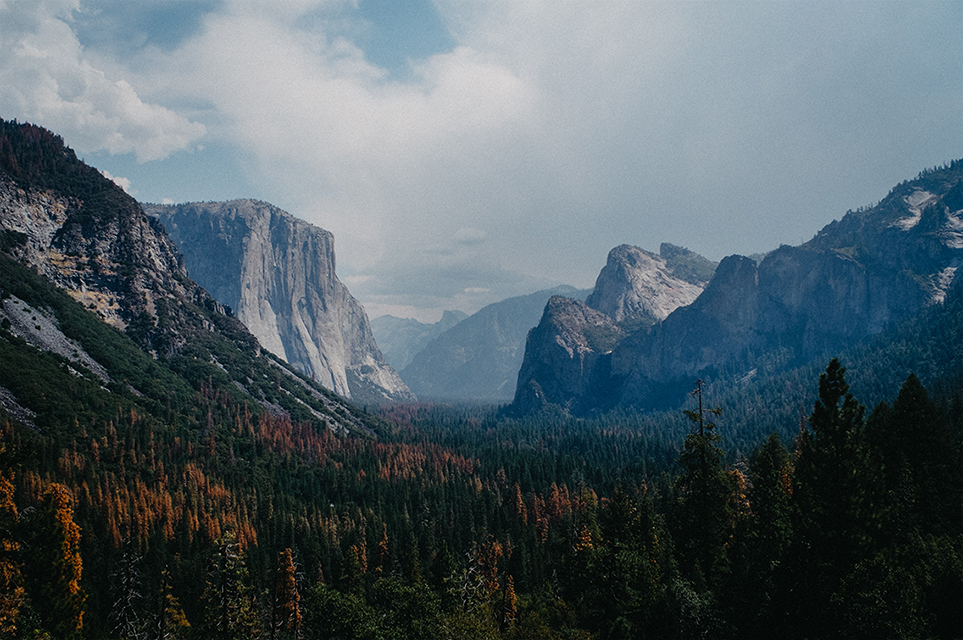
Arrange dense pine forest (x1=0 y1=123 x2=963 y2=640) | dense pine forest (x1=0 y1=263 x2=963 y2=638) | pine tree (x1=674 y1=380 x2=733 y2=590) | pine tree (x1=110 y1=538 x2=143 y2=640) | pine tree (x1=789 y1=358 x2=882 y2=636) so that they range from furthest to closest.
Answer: pine tree (x1=110 y1=538 x2=143 y2=640), pine tree (x1=674 y1=380 x2=733 y2=590), dense pine forest (x1=0 y1=123 x2=963 y2=640), dense pine forest (x1=0 y1=263 x2=963 y2=638), pine tree (x1=789 y1=358 x2=882 y2=636)

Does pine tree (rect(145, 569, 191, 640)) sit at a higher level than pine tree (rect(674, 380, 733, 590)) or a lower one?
lower

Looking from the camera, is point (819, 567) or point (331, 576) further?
point (331, 576)

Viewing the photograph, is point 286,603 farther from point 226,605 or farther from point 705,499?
point 705,499

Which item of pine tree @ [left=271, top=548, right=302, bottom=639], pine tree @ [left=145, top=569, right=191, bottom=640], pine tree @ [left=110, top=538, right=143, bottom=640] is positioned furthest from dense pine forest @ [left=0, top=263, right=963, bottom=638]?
pine tree @ [left=145, top=569, right=191, bottom=640]

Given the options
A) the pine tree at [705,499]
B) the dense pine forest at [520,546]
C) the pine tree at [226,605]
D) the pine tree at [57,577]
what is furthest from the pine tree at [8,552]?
the pine tree at [705,499]

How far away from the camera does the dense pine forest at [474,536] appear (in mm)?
29141

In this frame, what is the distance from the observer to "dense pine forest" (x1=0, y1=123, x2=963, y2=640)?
2914cm

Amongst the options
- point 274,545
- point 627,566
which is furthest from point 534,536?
Result: point 627,566

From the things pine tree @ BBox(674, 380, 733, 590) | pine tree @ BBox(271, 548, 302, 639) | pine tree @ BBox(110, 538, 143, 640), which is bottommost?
pine tree @ BBox(271, 548, 302, 639)

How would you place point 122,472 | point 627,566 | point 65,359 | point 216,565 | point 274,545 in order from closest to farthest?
point 216,565 < point 627,566 < point 274,545 < point 122,472 < point 65,359

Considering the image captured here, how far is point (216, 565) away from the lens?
107 ft

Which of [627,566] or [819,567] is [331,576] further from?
[819,567]

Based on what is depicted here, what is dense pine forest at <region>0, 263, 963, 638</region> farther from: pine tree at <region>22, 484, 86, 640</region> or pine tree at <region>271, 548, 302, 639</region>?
pine tree at <region>271, 548, 302, 639</region>

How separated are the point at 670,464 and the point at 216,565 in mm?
162836
